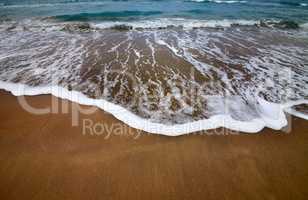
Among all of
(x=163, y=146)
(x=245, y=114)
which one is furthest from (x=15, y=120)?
(x=245, y=114)

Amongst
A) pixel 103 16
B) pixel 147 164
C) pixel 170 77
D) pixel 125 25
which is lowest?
pixel 147 164

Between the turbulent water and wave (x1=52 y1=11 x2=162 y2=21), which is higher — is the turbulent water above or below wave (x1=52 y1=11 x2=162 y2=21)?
below

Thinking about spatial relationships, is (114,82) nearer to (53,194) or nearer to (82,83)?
(82,83)

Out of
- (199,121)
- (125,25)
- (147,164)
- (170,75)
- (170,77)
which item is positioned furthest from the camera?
(125,25)

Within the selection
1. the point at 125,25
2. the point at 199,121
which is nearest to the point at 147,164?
the point at 199,121

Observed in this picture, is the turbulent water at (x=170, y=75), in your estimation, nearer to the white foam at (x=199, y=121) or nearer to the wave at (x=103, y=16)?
the white foam at (x=199, y=121)

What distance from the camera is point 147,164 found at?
2.79m

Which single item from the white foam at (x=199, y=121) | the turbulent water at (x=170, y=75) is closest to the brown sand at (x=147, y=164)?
the white foam at (x=199, y=121)

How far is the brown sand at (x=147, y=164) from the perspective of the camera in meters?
2.45

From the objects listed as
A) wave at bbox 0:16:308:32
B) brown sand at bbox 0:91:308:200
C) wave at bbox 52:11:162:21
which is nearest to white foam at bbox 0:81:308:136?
brown sand at bbox 0:91:308:200

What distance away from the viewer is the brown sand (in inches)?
96.5

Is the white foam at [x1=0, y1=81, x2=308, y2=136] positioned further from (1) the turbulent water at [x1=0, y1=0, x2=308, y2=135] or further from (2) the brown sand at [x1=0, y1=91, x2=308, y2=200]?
(2) the brown sand at [x1=0, y1=91, x2=308, y2=200]

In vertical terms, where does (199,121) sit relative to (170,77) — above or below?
below

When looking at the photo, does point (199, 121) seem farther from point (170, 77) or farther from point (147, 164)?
point (170, 77)
